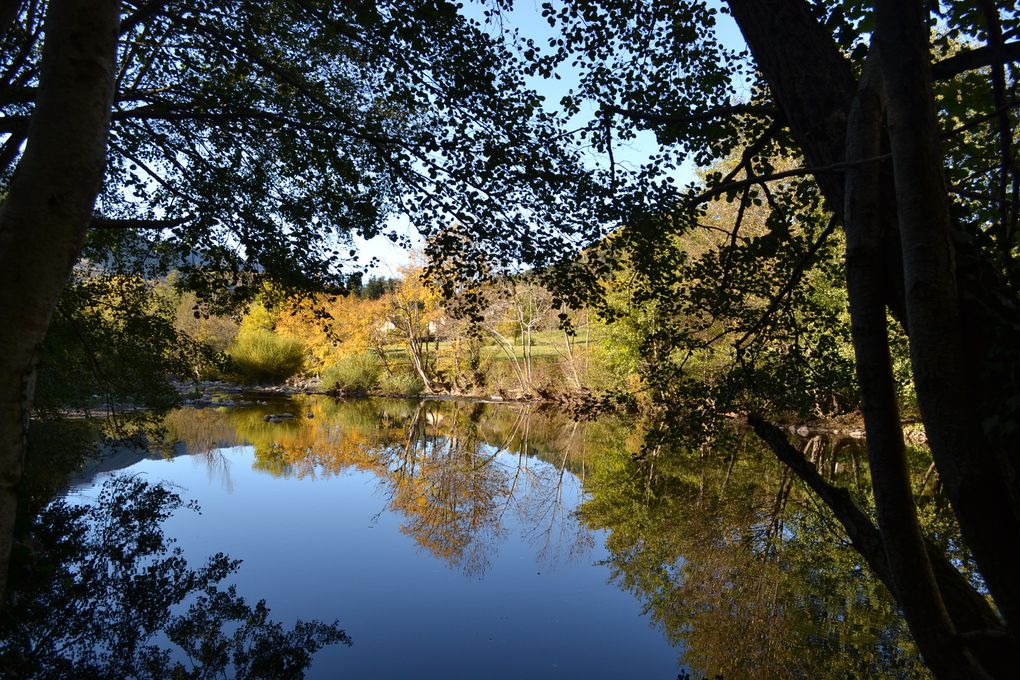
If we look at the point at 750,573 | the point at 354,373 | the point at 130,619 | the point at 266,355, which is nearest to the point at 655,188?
the point at 750,573

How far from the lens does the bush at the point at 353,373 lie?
93.6 feet

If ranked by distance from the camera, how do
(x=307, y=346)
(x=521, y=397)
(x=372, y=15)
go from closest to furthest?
(x=372, y=15) < (x=521, y=397) < (x=307, y=346)

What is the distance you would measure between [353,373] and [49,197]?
1084 inches

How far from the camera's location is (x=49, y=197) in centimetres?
169

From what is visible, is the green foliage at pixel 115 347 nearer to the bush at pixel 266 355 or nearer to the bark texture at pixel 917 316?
the bark texture at pixel 917 316

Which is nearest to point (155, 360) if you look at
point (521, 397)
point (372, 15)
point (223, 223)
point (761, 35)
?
point (223, 223)

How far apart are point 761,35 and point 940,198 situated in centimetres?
97

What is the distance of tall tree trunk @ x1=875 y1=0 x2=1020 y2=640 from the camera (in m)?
1.61

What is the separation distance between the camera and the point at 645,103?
468 centimetres

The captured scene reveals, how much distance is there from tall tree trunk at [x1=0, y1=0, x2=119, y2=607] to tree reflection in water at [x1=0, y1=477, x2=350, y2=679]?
2437mm

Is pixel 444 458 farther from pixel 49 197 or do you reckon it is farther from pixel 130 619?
pixel 49 197

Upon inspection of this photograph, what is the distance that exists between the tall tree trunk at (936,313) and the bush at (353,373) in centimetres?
2803

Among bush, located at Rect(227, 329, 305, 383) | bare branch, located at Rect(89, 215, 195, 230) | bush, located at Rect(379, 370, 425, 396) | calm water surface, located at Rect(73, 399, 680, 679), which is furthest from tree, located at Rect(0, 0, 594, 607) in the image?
bush, located at Rect(227, 329, 305, 383)

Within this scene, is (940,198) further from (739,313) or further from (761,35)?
(739,313)
